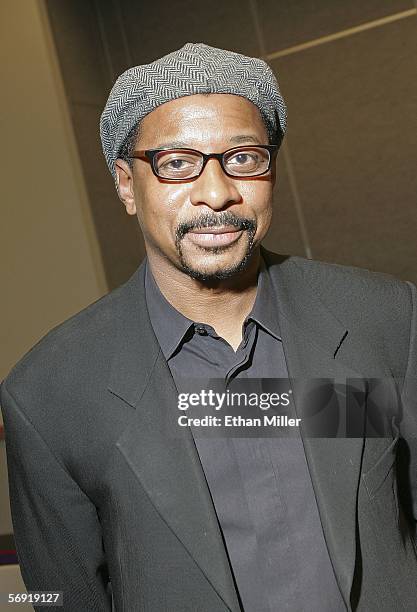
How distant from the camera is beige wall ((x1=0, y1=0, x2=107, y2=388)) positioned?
13.3ft

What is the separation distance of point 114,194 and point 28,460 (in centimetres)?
344

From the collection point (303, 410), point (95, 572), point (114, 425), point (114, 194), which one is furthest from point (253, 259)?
point (114, 194)

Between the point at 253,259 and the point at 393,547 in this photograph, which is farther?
the point at 253,259

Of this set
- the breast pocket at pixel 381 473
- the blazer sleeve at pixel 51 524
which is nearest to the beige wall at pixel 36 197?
the blazer sleeve at pixel 51 524

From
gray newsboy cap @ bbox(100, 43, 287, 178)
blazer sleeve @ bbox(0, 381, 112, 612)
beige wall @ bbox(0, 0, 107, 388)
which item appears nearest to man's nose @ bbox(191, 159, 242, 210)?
gray newsboy cap @ bbox(100, 43, 287, 178)

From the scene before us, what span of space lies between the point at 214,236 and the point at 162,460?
39cm

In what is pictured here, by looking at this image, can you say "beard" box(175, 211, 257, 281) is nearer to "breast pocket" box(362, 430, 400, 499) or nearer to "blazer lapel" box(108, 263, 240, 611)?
"blazer lapel" box(108, 263, 240, 611)

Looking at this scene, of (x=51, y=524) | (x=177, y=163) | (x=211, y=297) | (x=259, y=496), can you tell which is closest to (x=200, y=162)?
(x=177, y=163)

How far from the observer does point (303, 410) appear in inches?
56.7

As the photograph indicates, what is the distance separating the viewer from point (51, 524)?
4.89 ft

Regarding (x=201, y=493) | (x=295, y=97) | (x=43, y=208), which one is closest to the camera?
(x=201, y=493)

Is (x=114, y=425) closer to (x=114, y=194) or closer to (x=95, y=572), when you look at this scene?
(x=95, y=572)

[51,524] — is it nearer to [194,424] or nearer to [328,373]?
[194,424]

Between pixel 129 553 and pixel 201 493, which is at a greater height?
pixel 201 493
